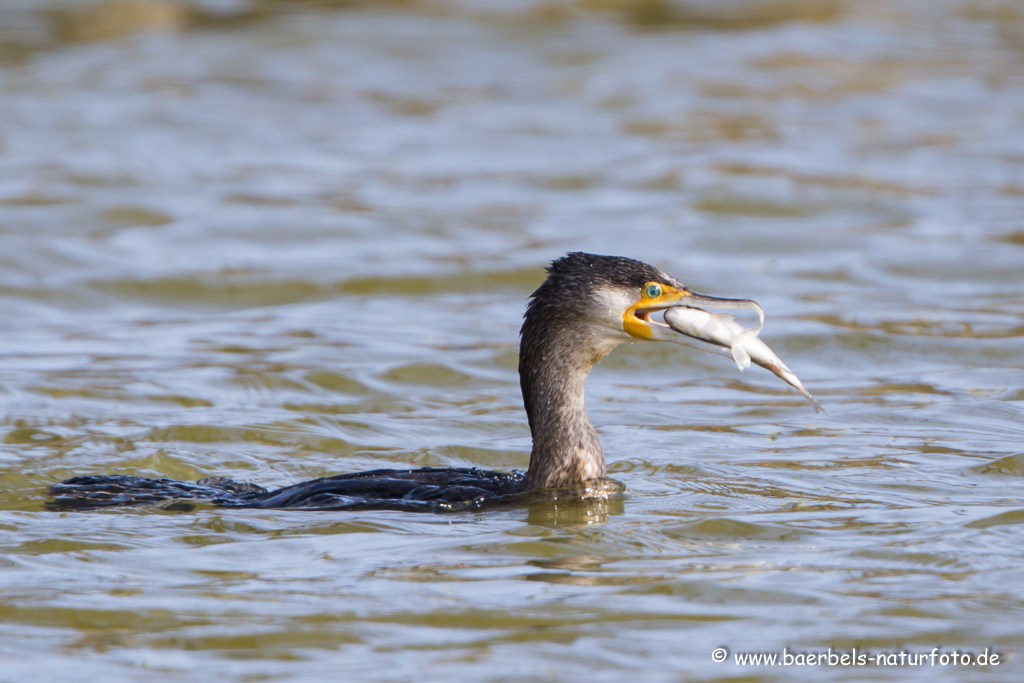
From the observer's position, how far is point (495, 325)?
11.0 m

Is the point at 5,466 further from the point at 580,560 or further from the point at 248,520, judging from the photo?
the point at 580,560

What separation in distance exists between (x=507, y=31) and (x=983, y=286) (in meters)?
11.5

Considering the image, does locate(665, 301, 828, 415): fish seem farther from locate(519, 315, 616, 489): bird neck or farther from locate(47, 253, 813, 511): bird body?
locate(519, 315, 616, 489): bird neck

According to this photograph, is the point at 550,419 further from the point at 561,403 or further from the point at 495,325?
the point at 495,325

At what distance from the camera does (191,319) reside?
11.3 meters

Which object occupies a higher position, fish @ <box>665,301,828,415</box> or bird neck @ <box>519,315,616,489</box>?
fish @ <box>665,301,828,415</box>

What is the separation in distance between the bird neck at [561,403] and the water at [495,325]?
23cm

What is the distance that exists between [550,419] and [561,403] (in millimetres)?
84

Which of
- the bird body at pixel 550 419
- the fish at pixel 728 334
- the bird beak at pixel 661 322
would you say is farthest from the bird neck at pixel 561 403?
the fish at pixel 728 334

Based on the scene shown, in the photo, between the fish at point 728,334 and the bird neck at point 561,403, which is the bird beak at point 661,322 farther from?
the bird neck at point 561,403

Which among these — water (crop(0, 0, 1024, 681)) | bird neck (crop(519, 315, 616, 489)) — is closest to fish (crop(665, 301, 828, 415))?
bird neck (crop(519, 315, 616, 489))

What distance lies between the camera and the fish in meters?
5.94

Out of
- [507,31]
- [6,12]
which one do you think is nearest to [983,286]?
[507,31]

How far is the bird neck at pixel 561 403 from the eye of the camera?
6.36 metres
